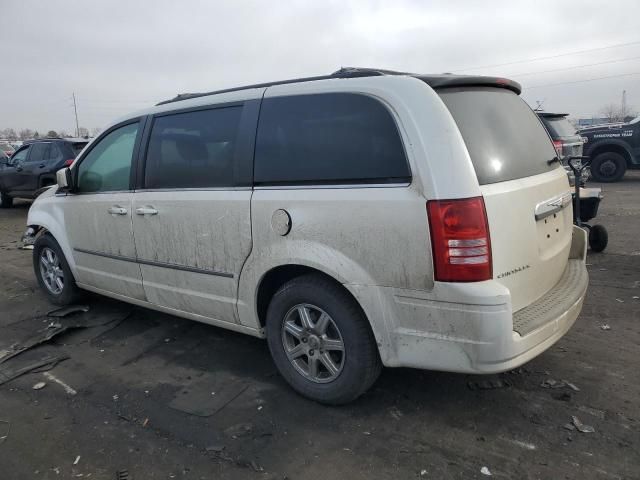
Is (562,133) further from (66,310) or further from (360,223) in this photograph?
(66,310)

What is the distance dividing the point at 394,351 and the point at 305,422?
70 cm

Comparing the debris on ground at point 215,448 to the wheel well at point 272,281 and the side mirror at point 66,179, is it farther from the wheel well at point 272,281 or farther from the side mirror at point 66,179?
the side mirror at point 66,179

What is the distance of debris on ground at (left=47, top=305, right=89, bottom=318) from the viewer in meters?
4.90

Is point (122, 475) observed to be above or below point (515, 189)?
below

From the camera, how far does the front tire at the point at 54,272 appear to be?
502 centimetres

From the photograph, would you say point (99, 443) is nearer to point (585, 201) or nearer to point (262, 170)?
point (262, 170)

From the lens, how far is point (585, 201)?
6.25 metres

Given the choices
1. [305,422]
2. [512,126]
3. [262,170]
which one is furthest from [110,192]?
[512,126]

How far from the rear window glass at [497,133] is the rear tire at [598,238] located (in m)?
3.46

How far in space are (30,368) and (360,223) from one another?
2833 mm

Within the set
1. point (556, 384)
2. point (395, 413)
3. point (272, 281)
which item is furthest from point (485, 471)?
point (272, 281)

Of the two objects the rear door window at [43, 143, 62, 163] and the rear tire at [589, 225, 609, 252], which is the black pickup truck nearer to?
the rear tire at [589, 225, 609, 252]

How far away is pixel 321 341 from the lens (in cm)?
303

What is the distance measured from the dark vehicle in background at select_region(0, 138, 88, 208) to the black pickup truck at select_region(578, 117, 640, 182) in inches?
510
